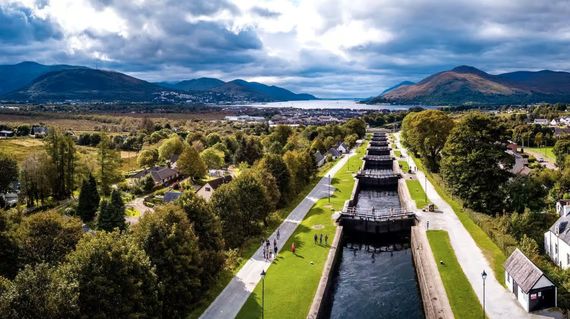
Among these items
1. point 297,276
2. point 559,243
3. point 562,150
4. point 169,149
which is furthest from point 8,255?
point 562,150

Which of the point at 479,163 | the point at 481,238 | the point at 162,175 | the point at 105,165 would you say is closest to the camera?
the point at 481,238

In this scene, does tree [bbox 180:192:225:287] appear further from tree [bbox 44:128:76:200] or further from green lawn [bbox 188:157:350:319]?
tree [bbox 44:128:76:200]

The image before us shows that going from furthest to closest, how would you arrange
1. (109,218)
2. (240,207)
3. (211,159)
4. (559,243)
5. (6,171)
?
(211,159), (6,171), (109,218), (240,207), (559,243)

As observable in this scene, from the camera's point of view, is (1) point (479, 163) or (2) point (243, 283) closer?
(2) point (243, 283)

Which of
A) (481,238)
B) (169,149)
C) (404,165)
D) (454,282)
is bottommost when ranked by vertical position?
(454,282)

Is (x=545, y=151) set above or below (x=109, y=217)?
above

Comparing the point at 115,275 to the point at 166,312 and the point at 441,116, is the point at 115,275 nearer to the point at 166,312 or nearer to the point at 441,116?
the point at 166,312

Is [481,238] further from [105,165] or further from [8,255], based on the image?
[105,165]

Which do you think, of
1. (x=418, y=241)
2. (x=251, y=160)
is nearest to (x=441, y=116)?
(x=251, y=160)
